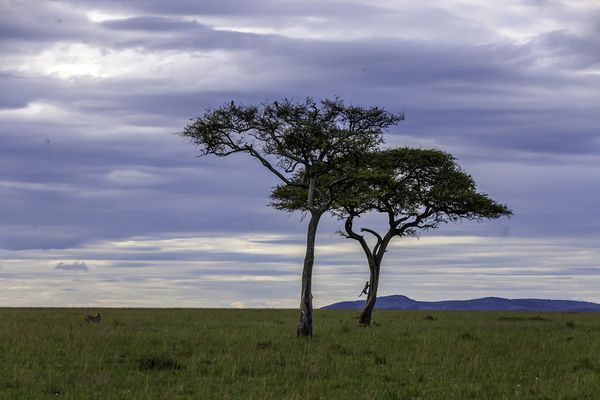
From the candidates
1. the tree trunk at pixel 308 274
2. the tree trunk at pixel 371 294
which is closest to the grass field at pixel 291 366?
the tree trunk at pixel 308 274

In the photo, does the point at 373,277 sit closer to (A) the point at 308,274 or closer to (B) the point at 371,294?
(B) the point at 371,294

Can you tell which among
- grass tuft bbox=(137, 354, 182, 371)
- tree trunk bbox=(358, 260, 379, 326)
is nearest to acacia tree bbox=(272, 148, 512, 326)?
tree trunk bbox=(358, 260, 379, 326)

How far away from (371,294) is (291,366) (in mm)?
25137

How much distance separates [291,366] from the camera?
75.9 feet

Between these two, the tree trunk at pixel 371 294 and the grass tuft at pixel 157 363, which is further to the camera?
the tree trunk at pixel 371 294

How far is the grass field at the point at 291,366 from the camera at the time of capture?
18641mm

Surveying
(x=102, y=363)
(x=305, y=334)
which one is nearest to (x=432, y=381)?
(x=102, y=363)

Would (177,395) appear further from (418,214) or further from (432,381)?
(418,214)

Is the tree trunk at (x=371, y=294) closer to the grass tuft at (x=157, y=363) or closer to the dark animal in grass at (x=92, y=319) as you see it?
the dark animal in grass at (x=92, y=319)

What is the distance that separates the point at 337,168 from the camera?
38.9 metres

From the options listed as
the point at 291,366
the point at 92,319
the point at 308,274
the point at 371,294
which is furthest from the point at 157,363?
the point at 371,294

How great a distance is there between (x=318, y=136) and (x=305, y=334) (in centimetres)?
960

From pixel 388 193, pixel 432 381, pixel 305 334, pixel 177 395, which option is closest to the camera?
pixel 177 395

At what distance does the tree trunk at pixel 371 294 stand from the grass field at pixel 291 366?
12.6 meters
